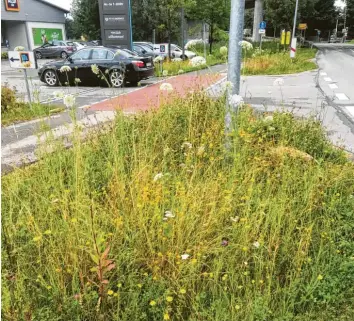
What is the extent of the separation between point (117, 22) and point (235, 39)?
1575 centimetres

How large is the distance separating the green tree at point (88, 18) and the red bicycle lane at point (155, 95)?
3122cm

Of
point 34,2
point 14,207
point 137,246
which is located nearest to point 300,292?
point 137,246

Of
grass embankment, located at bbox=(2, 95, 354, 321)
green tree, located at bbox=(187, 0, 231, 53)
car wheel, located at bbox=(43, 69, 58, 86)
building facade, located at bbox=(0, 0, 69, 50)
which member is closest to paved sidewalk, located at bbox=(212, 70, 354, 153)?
grass embankment, located at bbox=(2, 95, 354, 321)

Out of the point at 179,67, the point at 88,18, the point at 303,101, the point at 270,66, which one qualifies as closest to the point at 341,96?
the point at 303,101

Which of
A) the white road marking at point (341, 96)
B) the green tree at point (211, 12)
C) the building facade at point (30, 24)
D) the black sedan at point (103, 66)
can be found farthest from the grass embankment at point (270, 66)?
the building facade at point (30, 24)

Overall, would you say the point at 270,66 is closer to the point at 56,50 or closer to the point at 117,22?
the point at 117,22

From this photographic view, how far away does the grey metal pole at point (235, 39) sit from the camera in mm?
3879

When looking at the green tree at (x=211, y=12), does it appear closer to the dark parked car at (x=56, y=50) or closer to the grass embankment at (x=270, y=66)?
the grass embankment at (x=270, y=66)

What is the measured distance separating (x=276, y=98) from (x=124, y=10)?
10232 mm

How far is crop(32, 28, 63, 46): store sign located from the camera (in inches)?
1677

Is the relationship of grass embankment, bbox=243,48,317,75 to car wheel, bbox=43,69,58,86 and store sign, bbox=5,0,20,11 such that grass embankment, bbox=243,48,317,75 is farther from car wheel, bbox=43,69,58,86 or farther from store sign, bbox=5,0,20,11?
store sign, bbox=5,0,20,11

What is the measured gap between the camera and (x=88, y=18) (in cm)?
4134

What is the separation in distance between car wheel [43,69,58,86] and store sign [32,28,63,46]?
28831mm

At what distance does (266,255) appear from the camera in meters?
2.67
